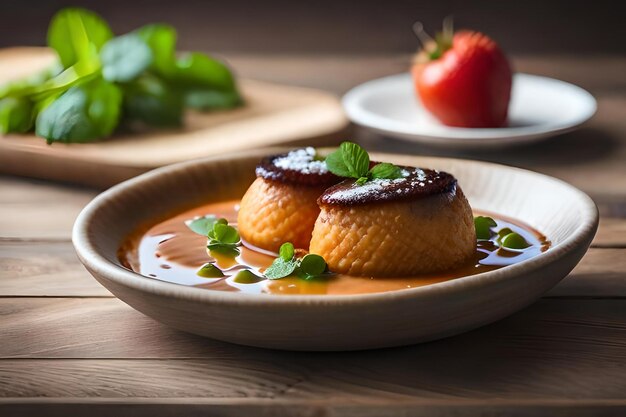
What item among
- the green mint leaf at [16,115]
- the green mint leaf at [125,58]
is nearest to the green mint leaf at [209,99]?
the green mint leaf at [125,58]

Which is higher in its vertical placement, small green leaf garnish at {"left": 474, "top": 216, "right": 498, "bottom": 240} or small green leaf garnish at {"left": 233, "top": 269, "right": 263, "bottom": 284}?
small green leaf garnish at {"left": 474, "top": 216, "right": 498, "bottom": 240}

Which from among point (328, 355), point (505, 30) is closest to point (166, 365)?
point (328, 355)

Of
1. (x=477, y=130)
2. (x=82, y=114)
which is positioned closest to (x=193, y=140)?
(x=82, y=114)

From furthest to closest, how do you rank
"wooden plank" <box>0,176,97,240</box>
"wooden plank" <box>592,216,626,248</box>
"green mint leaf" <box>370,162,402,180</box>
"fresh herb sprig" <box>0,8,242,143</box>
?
1. "fresh herb sprig" <box>0,8,242,143</box>
2. "wooden plank" <box>0,176,97,240</box>
3. "wooden plank" <box>592,216,626,248</box>
4. "green mint leaf" <box>370,162,402,180</box>

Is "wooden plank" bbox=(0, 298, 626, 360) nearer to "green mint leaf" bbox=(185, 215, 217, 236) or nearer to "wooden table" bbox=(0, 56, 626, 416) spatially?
"wooden table" bbox=(0, 56, 626, 416)

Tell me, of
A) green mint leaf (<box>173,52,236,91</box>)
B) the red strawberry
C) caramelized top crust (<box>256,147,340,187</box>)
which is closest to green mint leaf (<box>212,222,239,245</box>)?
caramelized top crust (<box>256,147,340,187</box>)

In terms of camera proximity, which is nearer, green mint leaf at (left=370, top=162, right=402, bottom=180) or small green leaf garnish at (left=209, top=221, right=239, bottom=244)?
green mint leaf at (left=370, top=162, right=402, bottom=180)

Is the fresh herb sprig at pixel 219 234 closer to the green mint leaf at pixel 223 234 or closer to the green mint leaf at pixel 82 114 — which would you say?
the green mint leaf at pixel 223 234
